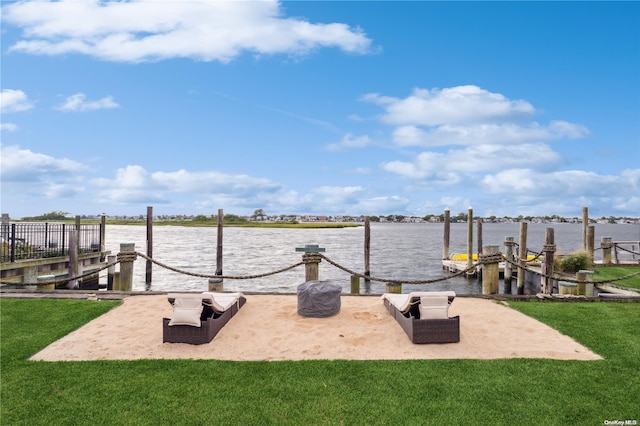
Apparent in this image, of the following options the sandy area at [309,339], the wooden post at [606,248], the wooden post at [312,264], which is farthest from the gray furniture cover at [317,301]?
the wooden post at [606,248]

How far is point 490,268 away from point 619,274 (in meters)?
10.2

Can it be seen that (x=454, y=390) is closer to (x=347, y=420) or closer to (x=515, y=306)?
(x=347, y=420)

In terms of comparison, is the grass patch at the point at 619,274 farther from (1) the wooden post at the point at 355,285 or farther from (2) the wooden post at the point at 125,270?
(2) the wooden post at the point at 125,270

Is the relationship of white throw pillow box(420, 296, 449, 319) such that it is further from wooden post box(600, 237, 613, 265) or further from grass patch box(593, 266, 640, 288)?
wooden post box(600, 237, 613, 265)

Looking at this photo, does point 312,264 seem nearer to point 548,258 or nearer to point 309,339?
point 309,339

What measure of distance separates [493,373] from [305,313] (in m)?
4.32

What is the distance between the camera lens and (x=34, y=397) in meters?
5.66

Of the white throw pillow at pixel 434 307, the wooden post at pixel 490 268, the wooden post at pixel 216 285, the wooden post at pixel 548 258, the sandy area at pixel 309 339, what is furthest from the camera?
the wooden post at pixel 548 258

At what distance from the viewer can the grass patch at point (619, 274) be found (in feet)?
52.7

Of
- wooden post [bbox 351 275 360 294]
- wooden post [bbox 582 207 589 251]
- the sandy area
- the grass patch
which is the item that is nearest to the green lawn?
the sandy area

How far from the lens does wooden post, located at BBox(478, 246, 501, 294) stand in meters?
12.1

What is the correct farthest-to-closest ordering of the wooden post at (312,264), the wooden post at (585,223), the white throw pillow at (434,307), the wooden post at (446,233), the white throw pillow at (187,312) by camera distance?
the wooden post at (446,233), the wooden post at (585,223), the wooden post at (312,264), the white throw pillow at (434,307), the white throw pillow at (187,312)

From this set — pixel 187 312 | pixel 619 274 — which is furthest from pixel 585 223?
pixel 187 312

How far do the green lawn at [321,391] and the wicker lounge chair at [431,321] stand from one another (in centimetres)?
94
